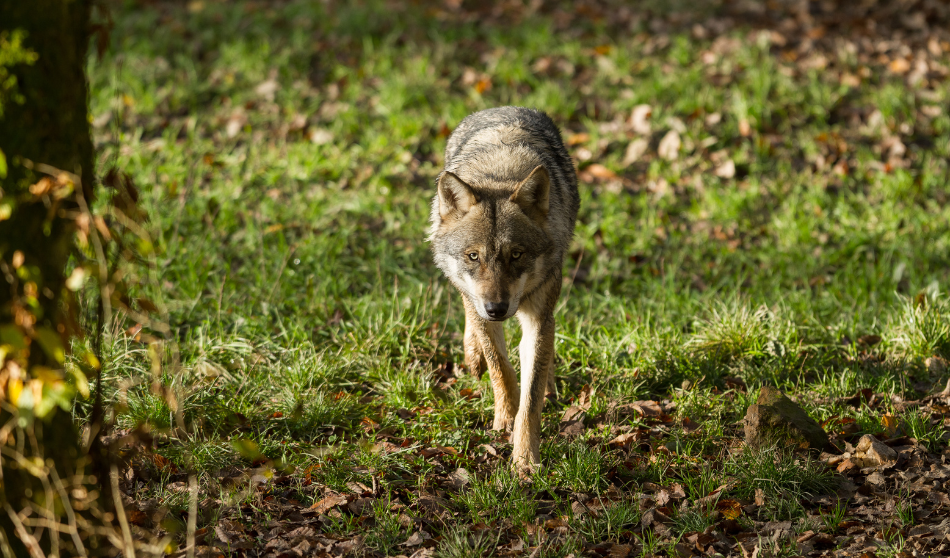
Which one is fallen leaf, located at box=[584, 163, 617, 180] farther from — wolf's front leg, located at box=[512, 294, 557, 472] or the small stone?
the small stone

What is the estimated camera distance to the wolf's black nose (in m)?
4.12

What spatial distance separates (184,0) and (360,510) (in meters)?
10.3

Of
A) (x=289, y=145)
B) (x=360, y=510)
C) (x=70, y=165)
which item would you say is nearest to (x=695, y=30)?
(x=289, y=145)

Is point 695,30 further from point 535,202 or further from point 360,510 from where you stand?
point 360,510

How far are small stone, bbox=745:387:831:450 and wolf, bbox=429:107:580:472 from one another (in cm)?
122

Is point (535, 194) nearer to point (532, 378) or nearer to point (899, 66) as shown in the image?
point (532, 378)

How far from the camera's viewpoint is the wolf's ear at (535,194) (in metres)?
4.43

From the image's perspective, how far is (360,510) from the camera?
154 inches

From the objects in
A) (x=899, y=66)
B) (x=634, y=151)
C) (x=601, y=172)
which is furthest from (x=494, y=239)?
(x=899, y=66)

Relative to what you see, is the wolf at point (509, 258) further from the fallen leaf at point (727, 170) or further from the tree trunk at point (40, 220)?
the fallen leaf at point (727, 170)

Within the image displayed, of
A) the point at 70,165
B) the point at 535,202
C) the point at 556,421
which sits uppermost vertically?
the point at 70,165

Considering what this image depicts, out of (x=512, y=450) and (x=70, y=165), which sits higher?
(x=70, y=165)

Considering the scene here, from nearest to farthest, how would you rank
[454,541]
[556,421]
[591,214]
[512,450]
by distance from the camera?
1. [454,541]
2. [512,450]
3. [556,421]
4. [591,214]

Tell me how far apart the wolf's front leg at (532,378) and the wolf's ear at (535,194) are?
1.79ft
